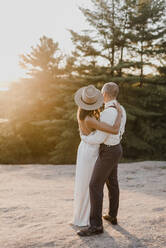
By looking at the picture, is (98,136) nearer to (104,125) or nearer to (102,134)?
(102,134)

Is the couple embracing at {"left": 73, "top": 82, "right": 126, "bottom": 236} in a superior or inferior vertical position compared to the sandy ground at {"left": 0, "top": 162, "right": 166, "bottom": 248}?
superior

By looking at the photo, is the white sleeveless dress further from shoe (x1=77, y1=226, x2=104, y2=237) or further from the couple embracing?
shoe (x1=77, y1=226, x2=104, y2=237)

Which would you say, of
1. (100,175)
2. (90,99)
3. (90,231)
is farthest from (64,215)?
(90,99)

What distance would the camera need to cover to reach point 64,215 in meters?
4.33

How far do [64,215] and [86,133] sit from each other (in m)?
1.53

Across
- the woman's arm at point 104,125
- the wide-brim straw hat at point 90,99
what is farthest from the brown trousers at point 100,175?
the wide-brim straw hat at point 90,99

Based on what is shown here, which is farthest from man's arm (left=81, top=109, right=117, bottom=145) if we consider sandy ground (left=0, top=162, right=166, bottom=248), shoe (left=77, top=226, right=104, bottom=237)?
sandy ground (left=0, top=162, right=166, bottom=248)

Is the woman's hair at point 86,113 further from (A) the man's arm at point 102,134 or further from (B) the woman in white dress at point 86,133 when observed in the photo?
(A) the man's arm at point 102,134

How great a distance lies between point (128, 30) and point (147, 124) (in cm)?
620

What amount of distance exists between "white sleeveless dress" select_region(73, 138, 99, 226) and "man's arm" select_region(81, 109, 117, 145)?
0.16 metres

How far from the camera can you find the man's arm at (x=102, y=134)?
3.28 metres

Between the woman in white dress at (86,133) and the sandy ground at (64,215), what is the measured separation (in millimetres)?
288

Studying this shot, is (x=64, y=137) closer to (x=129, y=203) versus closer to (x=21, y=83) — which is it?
(x=21, y=83)

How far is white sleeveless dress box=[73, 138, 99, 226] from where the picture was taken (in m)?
3.57
